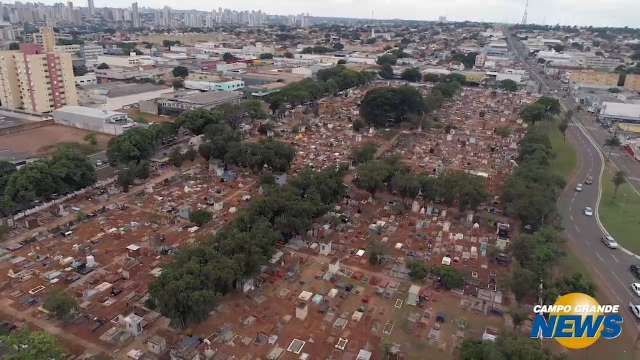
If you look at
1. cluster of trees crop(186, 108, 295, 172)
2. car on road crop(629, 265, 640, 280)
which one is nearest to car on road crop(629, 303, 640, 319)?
car on road crop(629, 265, 640, 280)

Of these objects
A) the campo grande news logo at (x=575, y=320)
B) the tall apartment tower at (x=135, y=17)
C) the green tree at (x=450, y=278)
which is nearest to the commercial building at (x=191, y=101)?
the green tree at (x=450, y=278)

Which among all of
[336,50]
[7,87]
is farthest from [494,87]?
[7,87]

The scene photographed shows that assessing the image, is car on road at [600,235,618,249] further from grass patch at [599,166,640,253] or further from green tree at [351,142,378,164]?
green tree at [351,142,378,164]

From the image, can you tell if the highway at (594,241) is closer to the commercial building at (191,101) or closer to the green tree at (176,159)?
the green tree at (176,159)

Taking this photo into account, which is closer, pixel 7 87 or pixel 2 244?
pixel 2 244

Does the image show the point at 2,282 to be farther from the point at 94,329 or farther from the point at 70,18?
the point at 70,18
